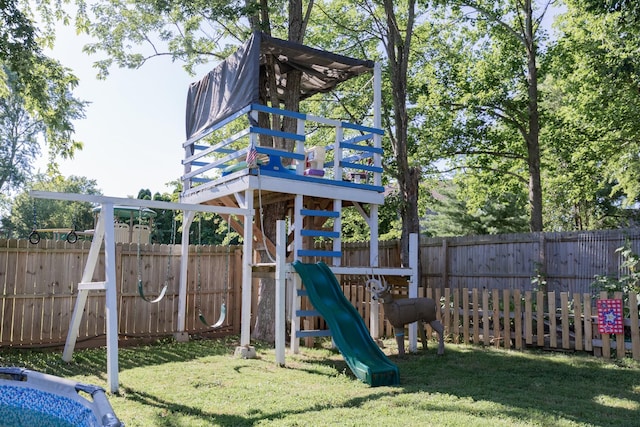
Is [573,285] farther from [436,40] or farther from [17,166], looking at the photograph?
[17,166]

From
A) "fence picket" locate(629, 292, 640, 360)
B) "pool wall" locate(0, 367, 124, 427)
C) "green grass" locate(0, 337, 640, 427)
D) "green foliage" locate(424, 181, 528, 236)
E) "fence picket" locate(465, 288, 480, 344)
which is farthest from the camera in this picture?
"green foliage" locate(424, 181, 528, 236)

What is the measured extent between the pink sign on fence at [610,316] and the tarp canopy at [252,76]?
581 centimetres

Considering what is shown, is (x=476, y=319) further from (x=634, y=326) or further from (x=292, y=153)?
(x=292, y=153)

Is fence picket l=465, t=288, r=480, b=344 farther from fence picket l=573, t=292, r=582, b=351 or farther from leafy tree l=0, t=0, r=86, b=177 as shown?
leafy tree l=0, t=0, r=86, b=177

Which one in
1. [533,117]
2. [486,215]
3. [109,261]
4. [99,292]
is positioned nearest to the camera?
[109,261]

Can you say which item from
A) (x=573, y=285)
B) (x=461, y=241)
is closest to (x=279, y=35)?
(x=461, y=241)

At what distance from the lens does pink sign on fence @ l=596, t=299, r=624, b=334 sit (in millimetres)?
8383

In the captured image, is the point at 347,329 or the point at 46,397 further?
the point at 347,329

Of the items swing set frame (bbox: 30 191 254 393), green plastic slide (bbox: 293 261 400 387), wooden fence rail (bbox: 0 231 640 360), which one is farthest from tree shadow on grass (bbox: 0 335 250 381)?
green plastic slide (bbox: 293 261 400 387)

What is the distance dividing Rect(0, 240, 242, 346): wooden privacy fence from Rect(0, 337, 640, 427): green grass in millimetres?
631

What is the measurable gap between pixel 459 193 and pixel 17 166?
36525 millimetres

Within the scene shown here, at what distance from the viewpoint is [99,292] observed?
33.4 ft

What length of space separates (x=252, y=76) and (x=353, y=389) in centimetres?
507

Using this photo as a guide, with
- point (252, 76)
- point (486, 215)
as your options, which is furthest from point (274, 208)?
point (486, 215)
